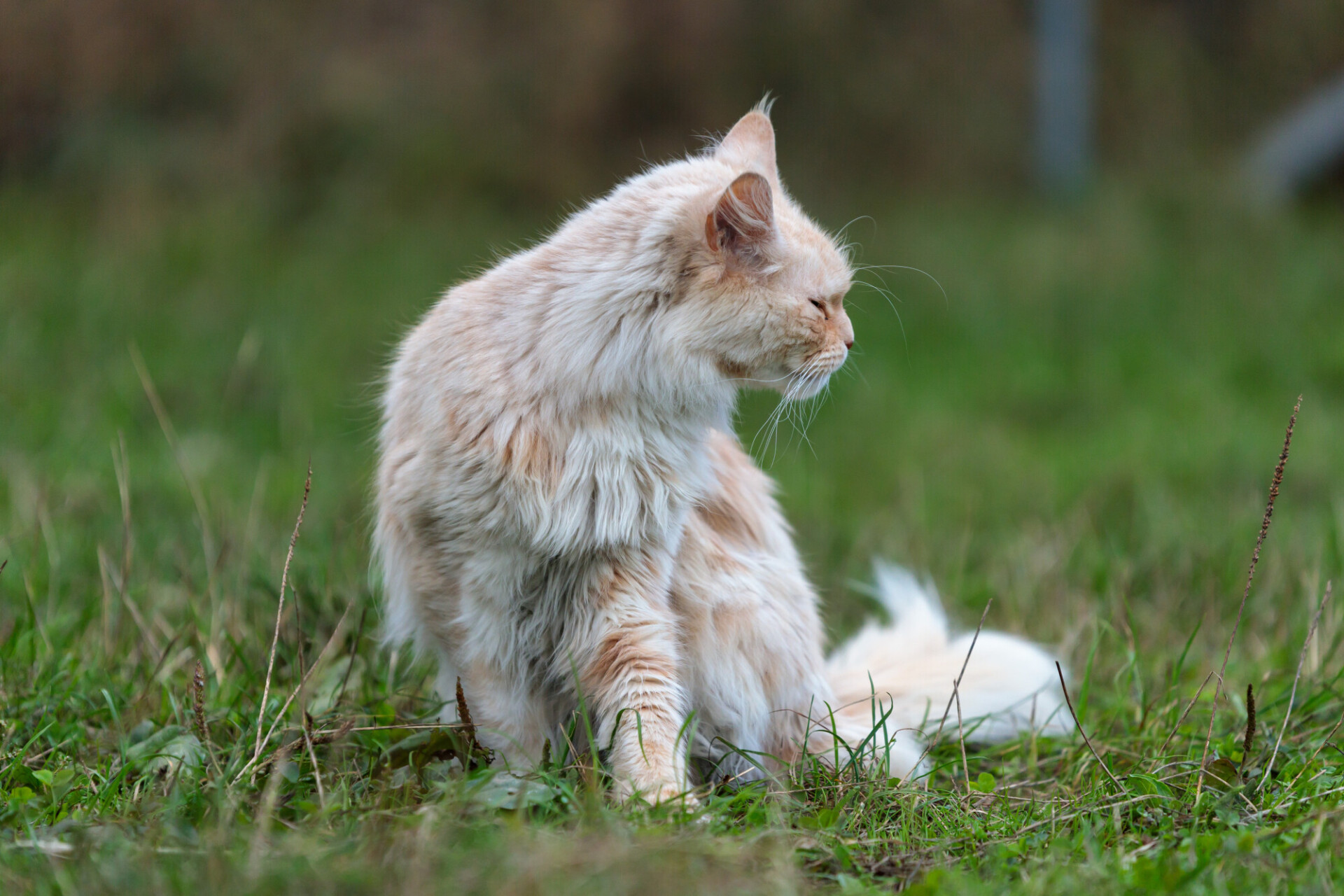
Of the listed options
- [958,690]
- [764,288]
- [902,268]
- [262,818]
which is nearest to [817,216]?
[902,268]

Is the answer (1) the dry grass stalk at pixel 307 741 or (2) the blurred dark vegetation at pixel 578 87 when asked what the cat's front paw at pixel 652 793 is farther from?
(2) the blurred dark vegetation at pixel 578 87

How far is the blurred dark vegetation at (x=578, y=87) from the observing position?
25.1 feet

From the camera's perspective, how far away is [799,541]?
4621 mm

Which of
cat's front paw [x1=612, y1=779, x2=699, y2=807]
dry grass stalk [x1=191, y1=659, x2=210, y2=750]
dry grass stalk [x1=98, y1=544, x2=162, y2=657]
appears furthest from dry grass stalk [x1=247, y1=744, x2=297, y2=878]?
dry grass stalk [x1=98, y1=544, x2=162, y2=657]

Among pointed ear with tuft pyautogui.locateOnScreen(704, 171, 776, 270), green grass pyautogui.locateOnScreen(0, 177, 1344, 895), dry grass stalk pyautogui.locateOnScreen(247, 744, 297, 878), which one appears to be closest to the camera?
dry grass stalk pyautogui.locateOnScreen(247, 744, 297, 878)

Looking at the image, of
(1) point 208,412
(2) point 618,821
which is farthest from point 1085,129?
A: (2) point 618,821

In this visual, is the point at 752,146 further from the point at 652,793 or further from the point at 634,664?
the point at 652,793

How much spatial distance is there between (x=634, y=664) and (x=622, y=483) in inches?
14.9

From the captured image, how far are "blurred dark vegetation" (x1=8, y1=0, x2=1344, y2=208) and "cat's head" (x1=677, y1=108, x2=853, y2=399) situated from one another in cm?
547

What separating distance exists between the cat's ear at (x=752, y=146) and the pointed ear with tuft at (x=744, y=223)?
40 centimetres

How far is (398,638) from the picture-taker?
9.04ft

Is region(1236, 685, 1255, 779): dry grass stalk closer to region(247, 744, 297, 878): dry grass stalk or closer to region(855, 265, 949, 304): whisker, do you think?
region(855, 265, 949, 304): whisker

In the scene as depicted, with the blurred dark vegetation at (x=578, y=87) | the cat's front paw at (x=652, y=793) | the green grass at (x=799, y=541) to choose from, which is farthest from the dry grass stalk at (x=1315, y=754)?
the blurred dark vegetation at (x=578, y=87)

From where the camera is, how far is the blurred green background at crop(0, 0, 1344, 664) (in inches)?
165
